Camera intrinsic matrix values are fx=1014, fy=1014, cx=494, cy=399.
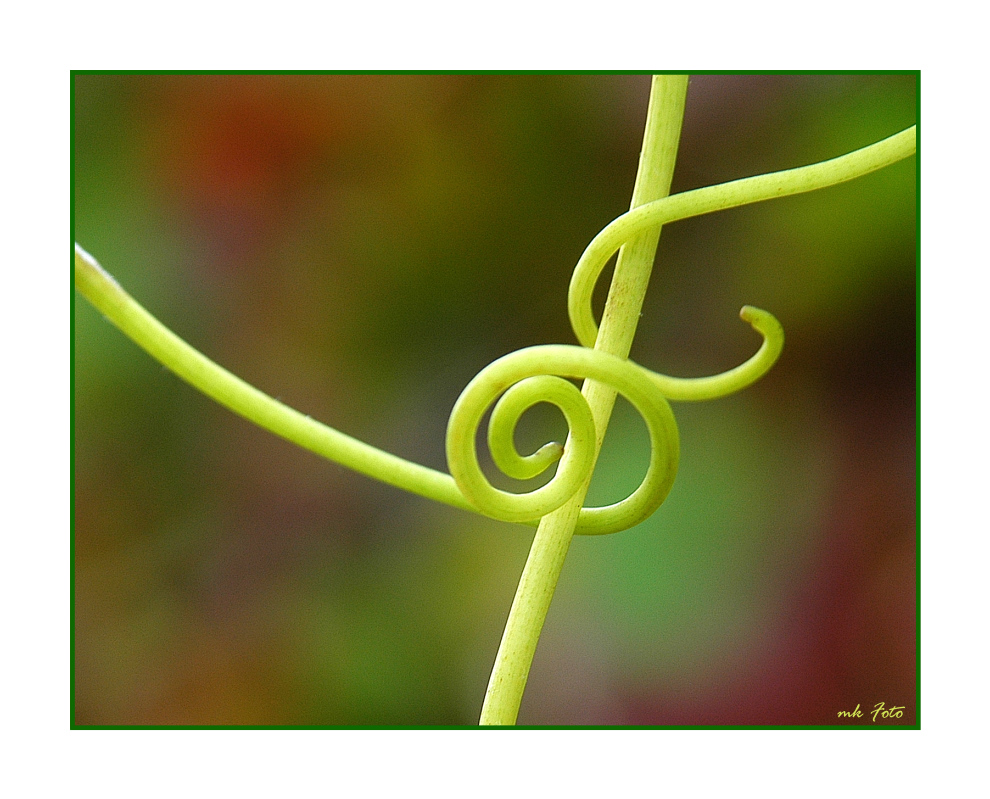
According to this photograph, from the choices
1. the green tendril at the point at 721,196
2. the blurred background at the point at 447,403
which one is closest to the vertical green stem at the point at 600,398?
the green tendril at the point at 721,196

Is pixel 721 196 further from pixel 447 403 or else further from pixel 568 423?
pixel 447 403

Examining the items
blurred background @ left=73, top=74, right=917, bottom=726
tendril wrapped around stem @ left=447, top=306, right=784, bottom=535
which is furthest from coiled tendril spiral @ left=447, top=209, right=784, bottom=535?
blurred background @ left=73, top=74, right=917, bottom=726

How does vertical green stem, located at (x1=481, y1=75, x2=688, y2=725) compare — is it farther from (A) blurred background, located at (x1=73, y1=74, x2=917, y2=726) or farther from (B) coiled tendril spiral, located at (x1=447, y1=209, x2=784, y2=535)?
(A) blurred background, located at (x1=73, y1=74, x2=917, y2=726)

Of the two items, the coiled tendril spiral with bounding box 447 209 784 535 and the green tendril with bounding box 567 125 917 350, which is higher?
the green tendril with bounding box 567 125 917 350

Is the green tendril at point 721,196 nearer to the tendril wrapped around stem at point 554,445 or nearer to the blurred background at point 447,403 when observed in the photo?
the tendril wrapped around stem at point 554,445

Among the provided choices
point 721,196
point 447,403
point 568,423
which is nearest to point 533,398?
point 568,423

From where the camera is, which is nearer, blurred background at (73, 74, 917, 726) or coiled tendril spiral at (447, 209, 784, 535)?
coiled tendril spiral at (447, 209, 784, 535)
